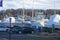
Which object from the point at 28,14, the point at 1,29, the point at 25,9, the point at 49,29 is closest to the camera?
the point at 49,29

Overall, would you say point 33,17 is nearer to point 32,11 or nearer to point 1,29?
point 32,11

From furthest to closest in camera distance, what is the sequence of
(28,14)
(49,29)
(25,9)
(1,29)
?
(28,14)
(25,9)
(1,29)
(49,29)

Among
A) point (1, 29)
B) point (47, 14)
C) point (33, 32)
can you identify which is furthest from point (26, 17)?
point (33, 32)

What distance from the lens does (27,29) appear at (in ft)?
110

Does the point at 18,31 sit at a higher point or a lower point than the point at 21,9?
lower

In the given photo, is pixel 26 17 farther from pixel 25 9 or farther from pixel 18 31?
pixel 18 31

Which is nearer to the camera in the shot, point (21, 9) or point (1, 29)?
point (1, 29)

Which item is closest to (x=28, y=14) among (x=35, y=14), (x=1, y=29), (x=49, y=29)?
(x=35, y=14)

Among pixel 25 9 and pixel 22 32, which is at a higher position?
pixel 25 9

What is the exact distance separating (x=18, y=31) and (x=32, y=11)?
52.9ft

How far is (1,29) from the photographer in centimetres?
3616

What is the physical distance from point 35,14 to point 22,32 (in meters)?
17.8

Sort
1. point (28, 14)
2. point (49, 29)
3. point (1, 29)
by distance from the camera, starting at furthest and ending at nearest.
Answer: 1. point (28, 14)
2. point (1, 29)
3. point (49, 29)

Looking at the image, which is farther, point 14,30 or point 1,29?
point 1,29
